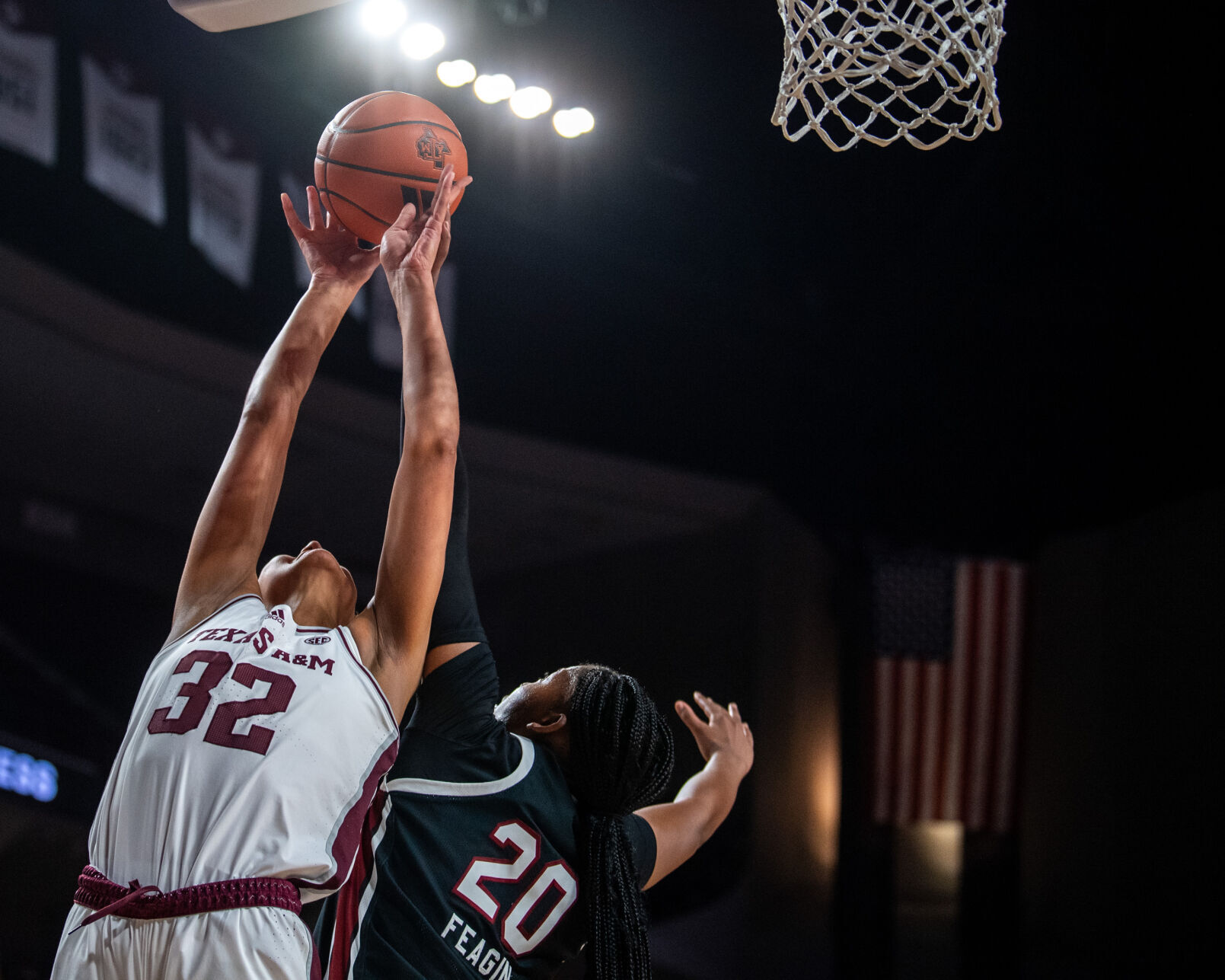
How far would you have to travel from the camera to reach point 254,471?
1715 millimetres

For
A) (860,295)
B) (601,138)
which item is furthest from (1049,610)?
(601,138)

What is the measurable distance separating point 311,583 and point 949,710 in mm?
4809

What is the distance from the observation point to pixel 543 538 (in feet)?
24.8

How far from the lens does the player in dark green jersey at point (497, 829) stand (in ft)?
5.48

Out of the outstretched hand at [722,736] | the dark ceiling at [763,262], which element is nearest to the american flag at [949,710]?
the dark ceiling at [763,262]

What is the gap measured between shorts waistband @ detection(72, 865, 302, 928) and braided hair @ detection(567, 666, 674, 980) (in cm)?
60

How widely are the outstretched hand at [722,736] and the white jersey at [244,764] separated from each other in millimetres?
1017

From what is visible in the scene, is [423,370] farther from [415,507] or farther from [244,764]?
[244,764]

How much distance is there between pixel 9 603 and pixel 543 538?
350 centimetres

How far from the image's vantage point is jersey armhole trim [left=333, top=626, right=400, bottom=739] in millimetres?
1572

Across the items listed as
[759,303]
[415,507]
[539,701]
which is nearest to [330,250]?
[415,507]

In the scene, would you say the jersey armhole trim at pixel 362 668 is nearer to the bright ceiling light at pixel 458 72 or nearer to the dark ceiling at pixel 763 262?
the dark ceiling at pixel 763 262

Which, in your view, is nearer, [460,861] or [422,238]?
[460,861]

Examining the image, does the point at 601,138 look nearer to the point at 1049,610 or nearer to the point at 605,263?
the point at 605,263
